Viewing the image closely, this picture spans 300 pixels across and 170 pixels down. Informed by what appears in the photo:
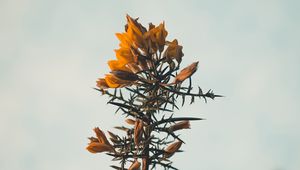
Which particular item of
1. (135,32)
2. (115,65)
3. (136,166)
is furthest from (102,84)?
(136,166)

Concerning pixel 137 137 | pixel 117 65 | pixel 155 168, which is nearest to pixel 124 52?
pixel 117 65

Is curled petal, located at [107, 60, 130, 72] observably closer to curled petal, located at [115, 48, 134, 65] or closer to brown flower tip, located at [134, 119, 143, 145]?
curled petal, located at [115, 48, 134, 65]

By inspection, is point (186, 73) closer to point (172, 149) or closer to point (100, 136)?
point (172, 149)

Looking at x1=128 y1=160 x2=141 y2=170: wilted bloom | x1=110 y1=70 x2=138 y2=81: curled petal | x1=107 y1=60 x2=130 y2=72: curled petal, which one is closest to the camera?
x1=128 y1=160 x2=141 y2=170: wilted bloom

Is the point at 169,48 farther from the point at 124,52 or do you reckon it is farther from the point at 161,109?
the point at 161,109

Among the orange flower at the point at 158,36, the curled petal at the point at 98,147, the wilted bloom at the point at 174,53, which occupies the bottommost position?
the curled petal at the point at 98,147

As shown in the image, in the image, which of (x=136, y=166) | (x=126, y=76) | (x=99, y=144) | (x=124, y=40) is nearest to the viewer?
(x=136, y=166)

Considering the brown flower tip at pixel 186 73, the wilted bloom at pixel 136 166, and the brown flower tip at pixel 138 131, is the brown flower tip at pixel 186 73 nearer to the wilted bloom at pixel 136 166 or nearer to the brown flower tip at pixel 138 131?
the brown flower tip at pixel 138 131
